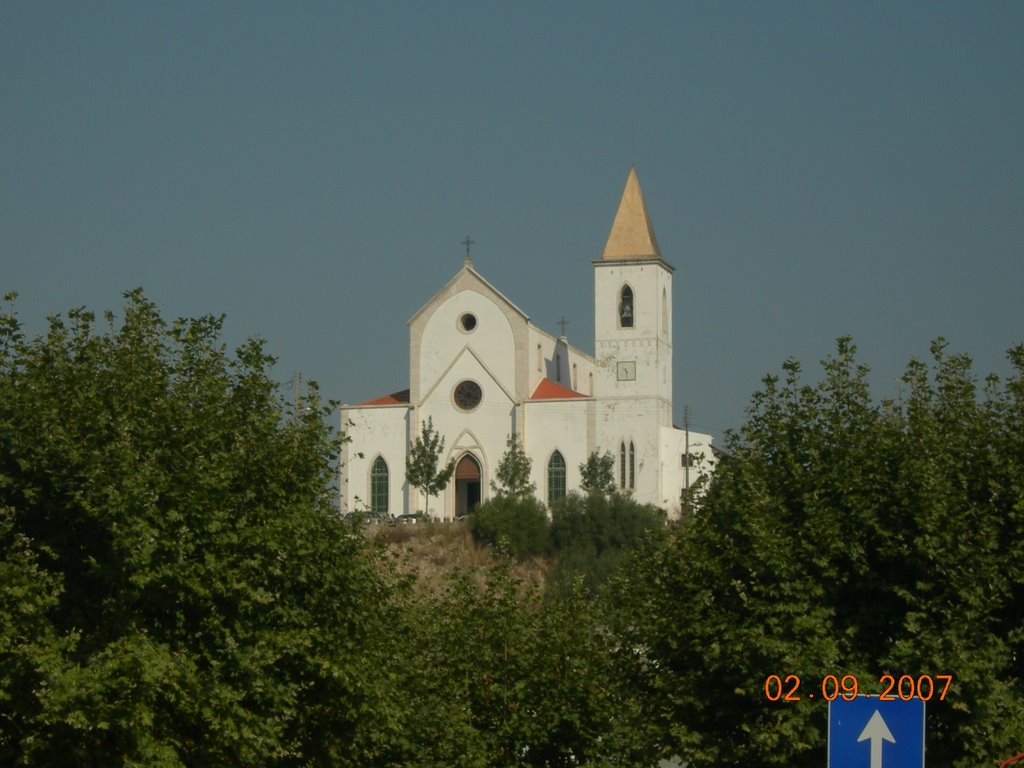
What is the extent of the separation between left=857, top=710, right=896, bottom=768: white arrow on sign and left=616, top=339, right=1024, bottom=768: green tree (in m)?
8.26

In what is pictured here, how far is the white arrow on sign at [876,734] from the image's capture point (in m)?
13.0

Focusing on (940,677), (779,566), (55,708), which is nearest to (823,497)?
(779,566)

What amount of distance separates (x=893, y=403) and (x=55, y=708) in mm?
12547

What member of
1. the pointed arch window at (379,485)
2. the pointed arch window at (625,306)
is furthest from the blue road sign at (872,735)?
the pointed arch window at (625,306)

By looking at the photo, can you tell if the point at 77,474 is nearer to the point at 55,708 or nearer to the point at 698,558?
the point at 55,708

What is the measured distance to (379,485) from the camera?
78.6m

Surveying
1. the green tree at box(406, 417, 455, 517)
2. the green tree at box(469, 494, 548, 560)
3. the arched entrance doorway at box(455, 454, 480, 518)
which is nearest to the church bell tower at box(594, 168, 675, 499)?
the green tree at box(469, 494, 548, 560)

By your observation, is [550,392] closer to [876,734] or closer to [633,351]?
[633,351]

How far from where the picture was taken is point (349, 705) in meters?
22.8

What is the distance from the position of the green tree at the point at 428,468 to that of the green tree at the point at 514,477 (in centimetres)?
233

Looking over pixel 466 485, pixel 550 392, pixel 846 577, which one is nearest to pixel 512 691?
pixel 846 577

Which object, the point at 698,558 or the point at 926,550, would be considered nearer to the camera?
the point at 926,550

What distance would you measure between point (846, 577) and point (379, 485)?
187 ft

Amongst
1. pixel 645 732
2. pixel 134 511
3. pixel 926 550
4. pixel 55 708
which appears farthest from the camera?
pixel 645 732
